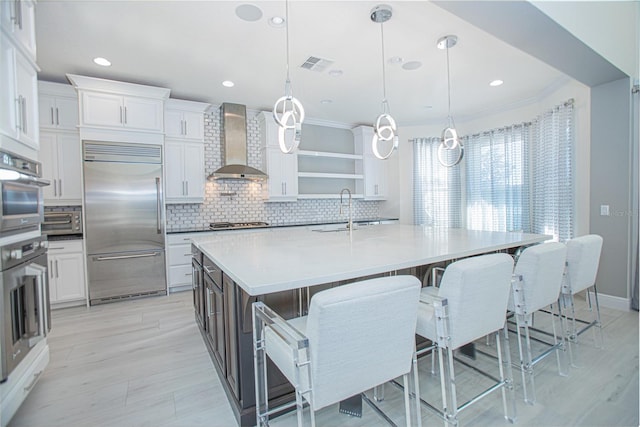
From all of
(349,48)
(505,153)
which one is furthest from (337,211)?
(349,48)

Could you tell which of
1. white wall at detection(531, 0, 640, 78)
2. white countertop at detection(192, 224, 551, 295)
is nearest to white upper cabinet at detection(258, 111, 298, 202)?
white countertop at detection(192, 224, 551, 295)

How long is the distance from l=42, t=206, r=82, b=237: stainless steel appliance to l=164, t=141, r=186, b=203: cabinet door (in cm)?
107

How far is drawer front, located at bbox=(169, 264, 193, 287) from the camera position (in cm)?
408

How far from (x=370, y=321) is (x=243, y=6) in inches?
101

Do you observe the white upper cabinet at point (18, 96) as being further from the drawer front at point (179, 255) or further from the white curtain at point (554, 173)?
the white curtain at point (554, 173)

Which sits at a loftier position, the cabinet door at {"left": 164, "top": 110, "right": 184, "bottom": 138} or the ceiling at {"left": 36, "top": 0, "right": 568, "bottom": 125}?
the ceiling at {"left": 36, "top": 0, "right": 568, "bottom": 125}

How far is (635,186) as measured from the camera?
308cm

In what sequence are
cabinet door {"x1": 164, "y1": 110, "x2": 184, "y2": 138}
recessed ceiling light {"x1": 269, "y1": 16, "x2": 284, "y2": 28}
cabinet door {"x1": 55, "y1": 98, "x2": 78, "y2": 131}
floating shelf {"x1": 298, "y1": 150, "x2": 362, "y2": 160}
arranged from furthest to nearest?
floating shelf {"x1": 298, "y1": 150, "x2": 362, "y2": 160} < cabinet door {"x1": 164, "y1": 110, "x2": 184, "y2": 138} < cabinet door {"x1": 55, "y1": 98, "x2": 78, "y2": 131} < recessed ceiling light {"x1": 269, "y1": 16, "x2": 284, "y2": 28}

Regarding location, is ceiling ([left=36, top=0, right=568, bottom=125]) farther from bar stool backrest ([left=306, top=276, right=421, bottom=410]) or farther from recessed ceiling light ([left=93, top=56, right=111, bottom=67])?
bar stool backrest ([left=306, top=276, right=421, bottom=410])

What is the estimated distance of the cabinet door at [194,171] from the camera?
4.33 meters

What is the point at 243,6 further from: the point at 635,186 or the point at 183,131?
the point at 635,186

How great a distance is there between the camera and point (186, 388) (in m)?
1.99

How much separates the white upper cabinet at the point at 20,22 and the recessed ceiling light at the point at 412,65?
10.6ft

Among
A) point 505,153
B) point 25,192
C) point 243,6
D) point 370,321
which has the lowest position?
point 370,321
